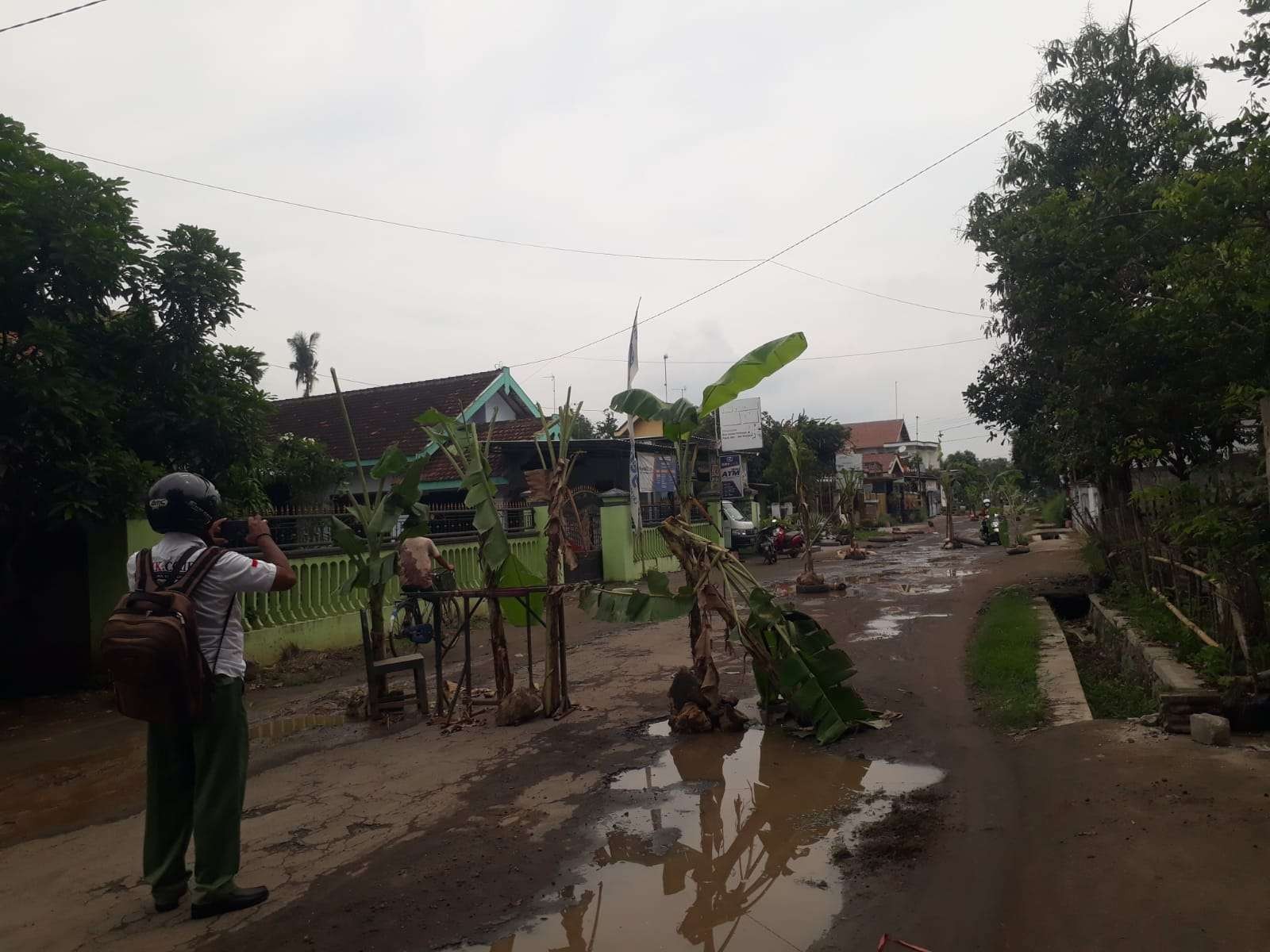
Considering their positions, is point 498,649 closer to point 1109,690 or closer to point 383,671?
point 383,671

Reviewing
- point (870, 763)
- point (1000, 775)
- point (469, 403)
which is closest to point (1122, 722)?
point (1000, 775)

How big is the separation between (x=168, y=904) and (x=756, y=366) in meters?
4.95

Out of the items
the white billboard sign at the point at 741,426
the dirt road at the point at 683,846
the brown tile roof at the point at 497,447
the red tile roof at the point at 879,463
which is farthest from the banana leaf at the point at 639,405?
the red tile roof at the point at 879,463

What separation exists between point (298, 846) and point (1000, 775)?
13.5ft

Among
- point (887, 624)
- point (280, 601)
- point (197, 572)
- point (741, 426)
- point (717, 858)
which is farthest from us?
point (741, 426)

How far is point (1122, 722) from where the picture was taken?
605 centimetres

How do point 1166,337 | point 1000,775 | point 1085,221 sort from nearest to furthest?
point 1000,775, point 1166,337, point 1085,221

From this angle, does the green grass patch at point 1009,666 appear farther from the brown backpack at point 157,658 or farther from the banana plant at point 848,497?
the banana plant at point 848,497

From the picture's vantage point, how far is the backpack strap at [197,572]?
3980 millimetres

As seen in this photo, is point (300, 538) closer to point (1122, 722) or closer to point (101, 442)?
point (101, 442)

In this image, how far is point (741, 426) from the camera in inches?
1041

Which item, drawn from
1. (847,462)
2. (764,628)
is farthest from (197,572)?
(847,462)

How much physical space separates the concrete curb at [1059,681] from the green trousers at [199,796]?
5.30 meters

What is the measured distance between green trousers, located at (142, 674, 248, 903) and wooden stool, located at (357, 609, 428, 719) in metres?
3.53
